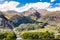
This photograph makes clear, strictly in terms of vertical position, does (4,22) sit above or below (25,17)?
below

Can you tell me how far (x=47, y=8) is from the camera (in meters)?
76.1

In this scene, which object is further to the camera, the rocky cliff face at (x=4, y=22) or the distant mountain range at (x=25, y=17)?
the distant mountain range at (x=25, y=17)

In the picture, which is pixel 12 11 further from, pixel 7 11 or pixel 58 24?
pixel 58 24

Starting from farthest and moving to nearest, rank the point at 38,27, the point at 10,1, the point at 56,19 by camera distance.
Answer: the point at 56,19 → the point at 10,1 → the point at 38,27

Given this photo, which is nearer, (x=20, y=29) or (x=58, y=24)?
(x=20, y=29)

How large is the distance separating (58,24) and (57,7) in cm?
761

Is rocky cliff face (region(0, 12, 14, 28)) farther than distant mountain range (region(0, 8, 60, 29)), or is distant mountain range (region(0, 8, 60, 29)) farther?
distant mountain range (region(0, 8, 60, 29))

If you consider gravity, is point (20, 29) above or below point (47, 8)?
below

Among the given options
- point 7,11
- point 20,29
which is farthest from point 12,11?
point 20,29

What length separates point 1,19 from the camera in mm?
71750

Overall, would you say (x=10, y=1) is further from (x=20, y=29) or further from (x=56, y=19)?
(x=56, y=19)

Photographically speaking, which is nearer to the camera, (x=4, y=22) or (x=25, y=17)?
(x=4, y=22)

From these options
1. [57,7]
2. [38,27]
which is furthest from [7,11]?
[57,7]

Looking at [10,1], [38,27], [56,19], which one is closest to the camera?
[38,27]
